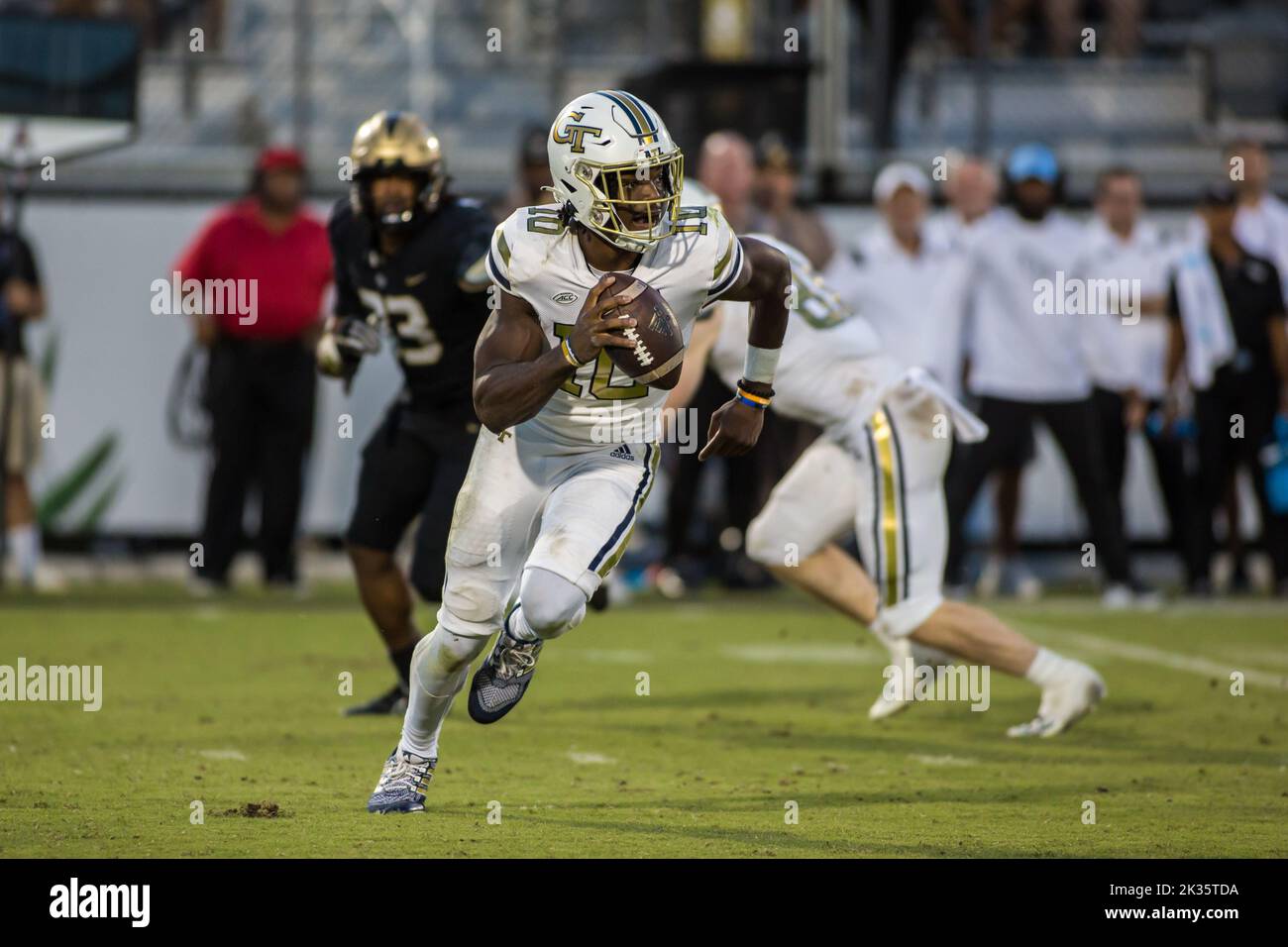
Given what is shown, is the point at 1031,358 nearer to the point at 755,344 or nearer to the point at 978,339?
the point at 978,339

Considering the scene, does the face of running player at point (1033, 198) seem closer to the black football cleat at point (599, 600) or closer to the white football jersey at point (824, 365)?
the white football jersey at point (824, 365)

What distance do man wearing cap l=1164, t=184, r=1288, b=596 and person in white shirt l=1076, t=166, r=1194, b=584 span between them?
1.00 feet

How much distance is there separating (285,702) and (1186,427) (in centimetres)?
630

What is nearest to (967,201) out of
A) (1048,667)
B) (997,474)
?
(997,474)

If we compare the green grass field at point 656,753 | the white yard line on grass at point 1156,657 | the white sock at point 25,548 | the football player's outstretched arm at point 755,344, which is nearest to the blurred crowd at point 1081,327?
the white yard line on grass at point 1156,657

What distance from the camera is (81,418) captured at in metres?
12.7

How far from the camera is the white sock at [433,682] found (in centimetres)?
544

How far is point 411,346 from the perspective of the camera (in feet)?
22.9

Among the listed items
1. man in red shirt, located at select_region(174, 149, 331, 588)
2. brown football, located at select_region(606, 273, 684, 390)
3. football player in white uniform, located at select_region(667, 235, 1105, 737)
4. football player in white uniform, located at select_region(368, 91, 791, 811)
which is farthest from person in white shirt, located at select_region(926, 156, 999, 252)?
brown football, located at select_region(606, 273, 684, 390)

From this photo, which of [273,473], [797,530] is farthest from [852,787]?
[273,473]

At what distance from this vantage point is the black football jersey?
6.89 m

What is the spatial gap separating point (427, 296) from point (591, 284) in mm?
1680

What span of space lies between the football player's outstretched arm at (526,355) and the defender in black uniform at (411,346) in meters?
1.55
